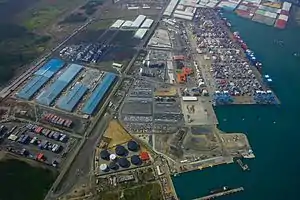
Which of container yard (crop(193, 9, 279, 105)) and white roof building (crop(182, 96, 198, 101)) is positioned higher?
white roof building (crop(182, 96, 198, 101))

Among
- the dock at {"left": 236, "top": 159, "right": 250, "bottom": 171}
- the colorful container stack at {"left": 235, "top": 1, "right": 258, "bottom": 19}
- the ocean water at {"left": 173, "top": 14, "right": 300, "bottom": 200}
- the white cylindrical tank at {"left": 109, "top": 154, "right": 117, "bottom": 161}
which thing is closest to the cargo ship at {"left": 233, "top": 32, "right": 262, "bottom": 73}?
the ocean water at {"left": 173, "top": 14, "right": 300, "bottom": 200}

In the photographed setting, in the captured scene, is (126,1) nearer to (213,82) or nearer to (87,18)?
(87,18)

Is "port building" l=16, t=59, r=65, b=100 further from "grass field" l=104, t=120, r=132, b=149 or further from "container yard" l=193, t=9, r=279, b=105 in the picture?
"container yard" l=193, t=9, r=279, b=105

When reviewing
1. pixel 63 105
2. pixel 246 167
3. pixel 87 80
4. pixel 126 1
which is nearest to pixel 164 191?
pixel 246 167

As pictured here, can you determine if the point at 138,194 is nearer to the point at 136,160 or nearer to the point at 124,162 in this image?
the point at 124,162

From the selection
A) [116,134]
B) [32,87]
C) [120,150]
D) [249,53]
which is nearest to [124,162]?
[120,150]
